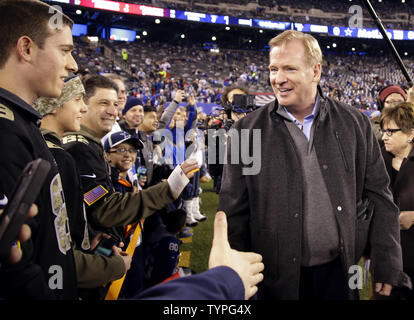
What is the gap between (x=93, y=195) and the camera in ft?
6.34

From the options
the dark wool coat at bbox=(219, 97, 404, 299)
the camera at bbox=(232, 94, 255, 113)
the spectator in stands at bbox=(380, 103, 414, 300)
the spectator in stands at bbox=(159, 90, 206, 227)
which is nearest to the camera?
the dark wool coat at bbox=(219, 97, 404, 299)

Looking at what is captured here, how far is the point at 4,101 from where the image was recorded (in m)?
1.11

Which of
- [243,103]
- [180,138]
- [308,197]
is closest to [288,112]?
[308,197]

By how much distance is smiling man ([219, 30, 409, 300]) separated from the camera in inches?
66.2

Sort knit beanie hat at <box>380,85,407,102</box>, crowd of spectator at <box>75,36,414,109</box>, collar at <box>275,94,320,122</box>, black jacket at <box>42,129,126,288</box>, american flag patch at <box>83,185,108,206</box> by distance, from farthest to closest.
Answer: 1. crowd of spectator at <box>75,36,414,109</box>
2. knit beanie hat at <box>380,85,407,102</box>
3. american flag patch at <box>83,185,108,206</box>
4. collar at <box>275,94,320,122</box>
5. black jacket at <box>42,129,126,288</box>

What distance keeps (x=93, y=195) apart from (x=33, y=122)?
802mm

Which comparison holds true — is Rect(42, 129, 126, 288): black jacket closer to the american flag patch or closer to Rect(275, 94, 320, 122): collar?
the american flag patch

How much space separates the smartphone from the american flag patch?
47.0 inches

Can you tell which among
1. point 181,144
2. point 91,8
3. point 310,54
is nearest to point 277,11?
point 91,8

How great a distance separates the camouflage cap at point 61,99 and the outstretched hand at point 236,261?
1.27m

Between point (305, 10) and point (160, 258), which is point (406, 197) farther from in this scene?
point (305, 10)
